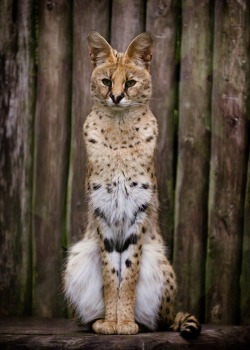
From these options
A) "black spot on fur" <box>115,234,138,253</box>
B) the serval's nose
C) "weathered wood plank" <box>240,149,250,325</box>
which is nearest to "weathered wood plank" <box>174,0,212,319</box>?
"weathered wood plank" <box>240,149,250,325</box>

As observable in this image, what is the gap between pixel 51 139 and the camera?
19.5 ft

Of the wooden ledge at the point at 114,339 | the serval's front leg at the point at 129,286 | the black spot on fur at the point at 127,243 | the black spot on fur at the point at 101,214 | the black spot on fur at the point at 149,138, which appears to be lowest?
the wooden ledge at the point at 114,339

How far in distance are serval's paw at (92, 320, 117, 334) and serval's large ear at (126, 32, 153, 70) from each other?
1403 mm

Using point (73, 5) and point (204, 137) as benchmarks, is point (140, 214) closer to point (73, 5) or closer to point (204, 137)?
point (204, 137)

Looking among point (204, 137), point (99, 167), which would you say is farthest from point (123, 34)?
point (99, 167)

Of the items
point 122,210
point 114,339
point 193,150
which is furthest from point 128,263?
point 193,150

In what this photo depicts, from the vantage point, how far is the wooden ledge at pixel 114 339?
482 centimetres

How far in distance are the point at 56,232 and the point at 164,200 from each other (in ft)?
2.37

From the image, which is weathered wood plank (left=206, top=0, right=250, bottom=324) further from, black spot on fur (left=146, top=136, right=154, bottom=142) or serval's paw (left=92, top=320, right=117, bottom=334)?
serval's paw (left=92, top=320, right=117, bottom=334)

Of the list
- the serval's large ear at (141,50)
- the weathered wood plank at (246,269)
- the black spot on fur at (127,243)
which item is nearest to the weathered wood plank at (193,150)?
the weathered wood plank at (246,269)

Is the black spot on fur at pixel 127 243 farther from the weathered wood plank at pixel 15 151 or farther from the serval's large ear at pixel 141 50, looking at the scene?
the weathered wood plank at pixel 15 151

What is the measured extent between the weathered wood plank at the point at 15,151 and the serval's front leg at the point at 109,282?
→ 1101 millimetres

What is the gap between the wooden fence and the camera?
584cm

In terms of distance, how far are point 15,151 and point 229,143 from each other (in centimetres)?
136
